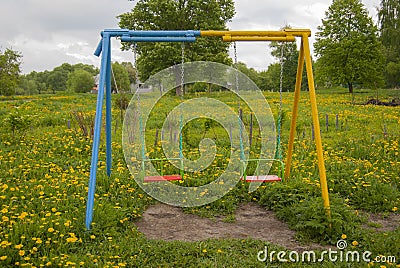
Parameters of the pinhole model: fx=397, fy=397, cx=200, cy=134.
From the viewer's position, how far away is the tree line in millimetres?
21859

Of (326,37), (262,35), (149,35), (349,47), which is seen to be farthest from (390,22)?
(149,35)

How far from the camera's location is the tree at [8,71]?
33.8 metres

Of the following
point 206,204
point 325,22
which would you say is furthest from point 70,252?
point 325,22

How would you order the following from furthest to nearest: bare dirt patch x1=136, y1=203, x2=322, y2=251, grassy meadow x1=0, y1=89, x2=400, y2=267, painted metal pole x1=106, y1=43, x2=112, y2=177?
1. painted metal pole x1=106, y1=43, x2=112, y2=177
2. bare dirt patch x1=136, y1=203, x2=322, y2=251
3. grassy meadow x1=0, y1=89, x2=400, y2=267

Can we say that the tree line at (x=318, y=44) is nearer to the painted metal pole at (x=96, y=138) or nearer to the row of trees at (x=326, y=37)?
the row of trees at (x=326, y=37)

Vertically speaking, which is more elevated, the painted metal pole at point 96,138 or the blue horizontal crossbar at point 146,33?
the blue horizontal crossbar at point 146,33

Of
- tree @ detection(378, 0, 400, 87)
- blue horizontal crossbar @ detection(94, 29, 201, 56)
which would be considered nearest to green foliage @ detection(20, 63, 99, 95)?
tree @ detection(378, 0, 400, 87)

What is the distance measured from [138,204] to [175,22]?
1866 centimetres

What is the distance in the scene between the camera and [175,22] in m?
23.0

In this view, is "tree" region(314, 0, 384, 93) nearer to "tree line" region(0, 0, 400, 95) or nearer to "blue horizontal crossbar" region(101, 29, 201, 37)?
"tree line" region(0, 0, 400, 95)

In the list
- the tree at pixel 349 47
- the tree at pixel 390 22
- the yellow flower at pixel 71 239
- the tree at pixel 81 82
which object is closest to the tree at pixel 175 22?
the tree at pixel 349 47

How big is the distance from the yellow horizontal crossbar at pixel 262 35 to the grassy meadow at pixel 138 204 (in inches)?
91.0

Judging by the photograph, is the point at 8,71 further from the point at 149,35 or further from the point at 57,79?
the point at 57,79

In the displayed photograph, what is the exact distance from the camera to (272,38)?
5.79m
